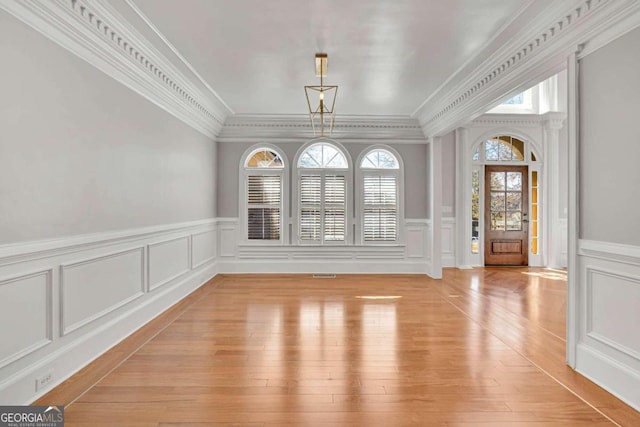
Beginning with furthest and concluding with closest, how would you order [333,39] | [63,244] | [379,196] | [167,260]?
[379,196] < [167,260] < [333,39] < [63,244]

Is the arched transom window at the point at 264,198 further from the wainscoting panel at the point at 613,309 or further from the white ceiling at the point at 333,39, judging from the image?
the wainscoting panel at the point at 613,309

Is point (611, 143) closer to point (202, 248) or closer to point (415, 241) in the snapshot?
point (415, 241)

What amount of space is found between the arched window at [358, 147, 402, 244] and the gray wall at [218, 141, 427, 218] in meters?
0.19

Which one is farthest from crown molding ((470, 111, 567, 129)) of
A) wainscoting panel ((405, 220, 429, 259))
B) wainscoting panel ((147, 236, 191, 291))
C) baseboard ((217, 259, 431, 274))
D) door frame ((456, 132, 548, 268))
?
wainscoting panel ((147, 236, 191, 291))

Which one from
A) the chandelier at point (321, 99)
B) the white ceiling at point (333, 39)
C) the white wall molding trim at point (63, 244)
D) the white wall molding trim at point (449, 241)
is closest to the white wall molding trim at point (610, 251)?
the white ceiling at point (333, 39)

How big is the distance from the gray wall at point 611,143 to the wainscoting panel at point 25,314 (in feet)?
12.8

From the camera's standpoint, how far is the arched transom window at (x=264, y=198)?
715cm

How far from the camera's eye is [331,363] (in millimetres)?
3104

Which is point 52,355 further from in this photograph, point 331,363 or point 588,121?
point 588,121

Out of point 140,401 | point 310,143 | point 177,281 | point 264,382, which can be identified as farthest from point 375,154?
point 140,401

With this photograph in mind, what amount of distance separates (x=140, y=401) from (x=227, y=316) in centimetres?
193

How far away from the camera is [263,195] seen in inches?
282

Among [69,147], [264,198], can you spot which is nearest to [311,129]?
[264,198]

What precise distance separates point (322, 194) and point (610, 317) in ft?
16.7
